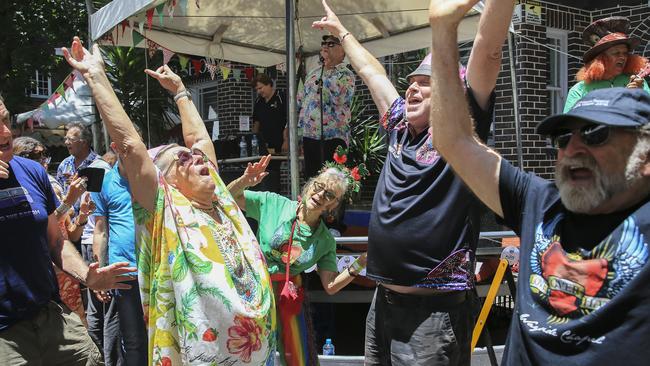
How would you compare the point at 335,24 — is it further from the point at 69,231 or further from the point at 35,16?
the point at 35,16

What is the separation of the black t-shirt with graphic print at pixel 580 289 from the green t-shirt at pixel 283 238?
220 cm

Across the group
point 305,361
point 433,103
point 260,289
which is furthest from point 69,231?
point 433,103

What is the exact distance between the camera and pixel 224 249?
2.82 metres

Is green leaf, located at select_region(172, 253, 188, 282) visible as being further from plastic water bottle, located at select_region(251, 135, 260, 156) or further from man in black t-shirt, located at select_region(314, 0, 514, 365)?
plastic water bottle, located at select_region(251, 135, 260, 156)

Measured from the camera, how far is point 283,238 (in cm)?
393

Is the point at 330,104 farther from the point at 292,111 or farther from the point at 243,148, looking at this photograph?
the point at 243,148

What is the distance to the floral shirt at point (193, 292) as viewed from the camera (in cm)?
266

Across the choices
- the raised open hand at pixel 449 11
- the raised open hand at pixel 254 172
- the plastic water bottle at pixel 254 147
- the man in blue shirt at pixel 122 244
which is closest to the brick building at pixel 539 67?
the plastic water bottle at pixel 254 147

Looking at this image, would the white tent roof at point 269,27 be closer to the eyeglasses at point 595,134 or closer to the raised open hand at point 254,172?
the raised open hand at point 254,172

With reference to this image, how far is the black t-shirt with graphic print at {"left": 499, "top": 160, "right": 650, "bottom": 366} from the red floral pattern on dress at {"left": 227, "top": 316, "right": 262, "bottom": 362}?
49.2 inches

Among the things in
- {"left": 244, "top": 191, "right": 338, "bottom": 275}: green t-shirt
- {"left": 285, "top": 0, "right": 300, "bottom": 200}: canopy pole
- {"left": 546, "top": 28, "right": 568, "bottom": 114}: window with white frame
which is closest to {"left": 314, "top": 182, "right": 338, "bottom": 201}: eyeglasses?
{"left": 244, "top": 191, "right": 338, "bottom": 275}: green t-shirt

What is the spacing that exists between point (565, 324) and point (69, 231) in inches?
163

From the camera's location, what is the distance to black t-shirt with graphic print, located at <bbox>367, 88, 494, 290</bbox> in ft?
8.80

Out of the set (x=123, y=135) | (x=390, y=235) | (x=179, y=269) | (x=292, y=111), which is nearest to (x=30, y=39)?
(x=292, y=111)
